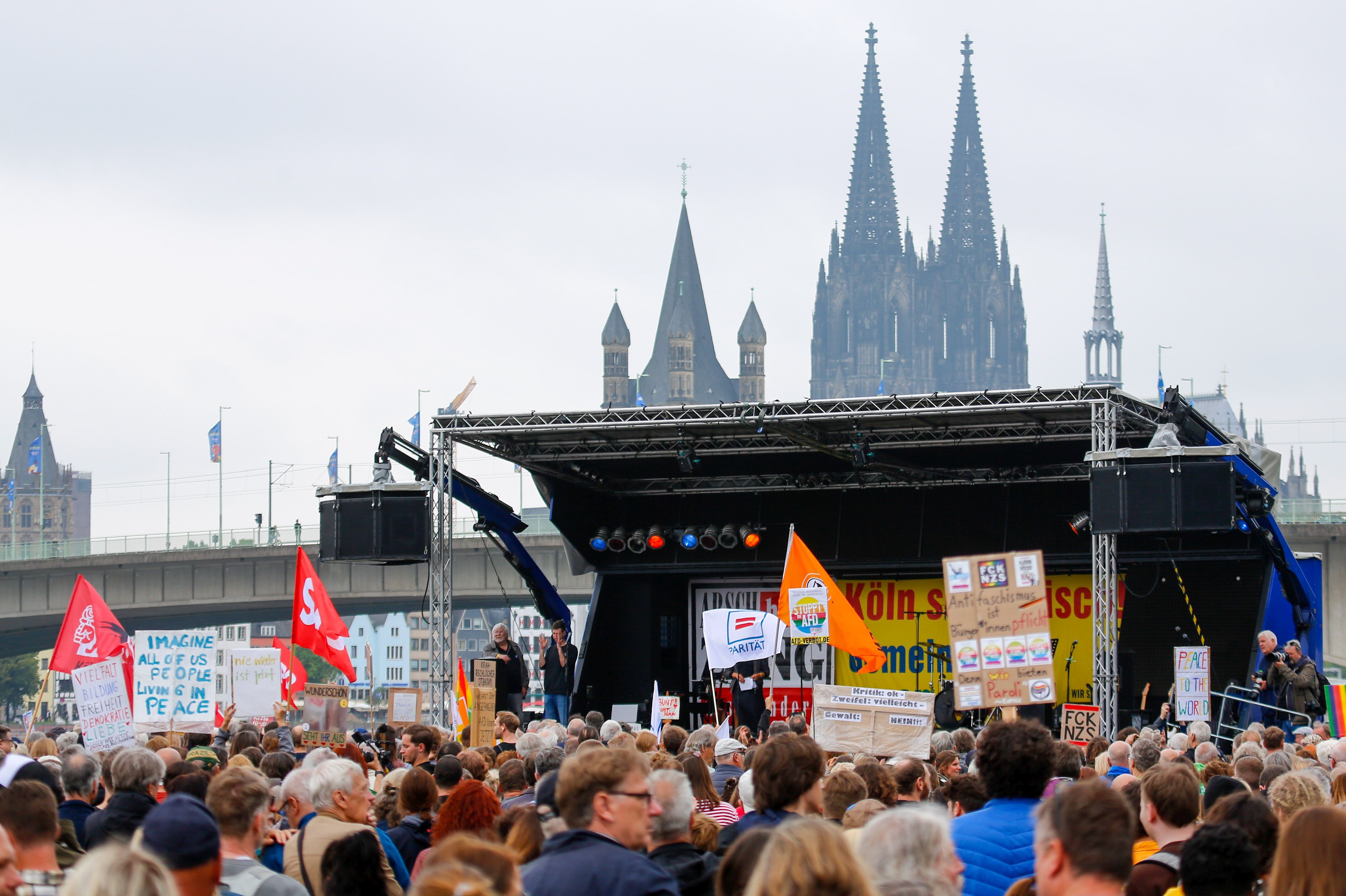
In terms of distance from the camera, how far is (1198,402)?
104812mm

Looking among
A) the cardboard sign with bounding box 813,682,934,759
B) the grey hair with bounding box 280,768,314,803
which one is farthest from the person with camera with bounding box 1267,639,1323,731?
the grey hair with bounding box 280,768,314,803

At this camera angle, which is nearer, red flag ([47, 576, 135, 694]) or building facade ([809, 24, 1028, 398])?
red flag ([47, 576, 135, 694])

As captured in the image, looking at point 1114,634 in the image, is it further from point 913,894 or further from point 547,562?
point 547,562

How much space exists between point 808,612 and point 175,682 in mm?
5569

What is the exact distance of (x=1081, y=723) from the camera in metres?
14.1

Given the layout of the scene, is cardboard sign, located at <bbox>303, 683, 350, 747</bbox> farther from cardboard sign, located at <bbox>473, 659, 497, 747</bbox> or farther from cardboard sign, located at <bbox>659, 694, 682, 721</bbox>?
cardboard sign, located at <bbox>659, 694, 682, 721</bbox>

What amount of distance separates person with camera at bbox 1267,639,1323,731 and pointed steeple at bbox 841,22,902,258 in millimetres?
156715

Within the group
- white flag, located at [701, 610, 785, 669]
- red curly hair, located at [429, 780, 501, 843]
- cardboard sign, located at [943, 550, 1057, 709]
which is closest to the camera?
red curly hair, located at [429, 780, 501, 843]

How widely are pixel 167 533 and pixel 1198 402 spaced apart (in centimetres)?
8114

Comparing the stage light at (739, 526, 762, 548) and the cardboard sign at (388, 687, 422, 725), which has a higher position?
the stage light at (739, 526, 762, 548)

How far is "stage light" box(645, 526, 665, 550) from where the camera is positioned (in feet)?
67.1

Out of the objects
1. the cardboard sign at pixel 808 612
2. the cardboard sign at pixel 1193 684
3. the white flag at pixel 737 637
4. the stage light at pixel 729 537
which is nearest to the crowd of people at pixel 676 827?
the cardboard sign at pixel 808 612

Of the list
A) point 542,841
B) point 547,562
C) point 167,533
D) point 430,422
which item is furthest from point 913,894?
point 167,533

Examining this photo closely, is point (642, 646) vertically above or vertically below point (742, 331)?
below
